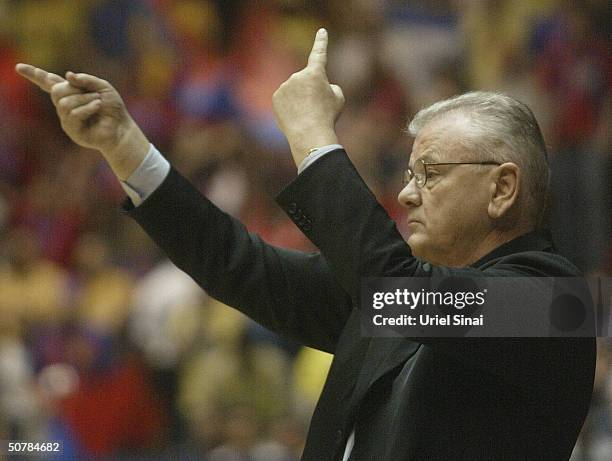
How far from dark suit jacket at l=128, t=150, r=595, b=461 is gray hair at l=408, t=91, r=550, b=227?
0.09 metres

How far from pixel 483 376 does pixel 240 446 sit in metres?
2.30

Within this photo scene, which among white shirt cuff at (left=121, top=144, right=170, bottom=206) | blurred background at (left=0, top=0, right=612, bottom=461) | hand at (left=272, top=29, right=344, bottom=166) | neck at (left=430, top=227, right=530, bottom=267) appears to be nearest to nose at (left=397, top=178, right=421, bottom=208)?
neck at (left=430, top=227, right=530, bottom=267)

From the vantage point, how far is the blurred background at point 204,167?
154 inches

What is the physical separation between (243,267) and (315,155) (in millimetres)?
425

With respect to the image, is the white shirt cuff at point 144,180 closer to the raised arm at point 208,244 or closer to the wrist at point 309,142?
the raised arm at point 208,244

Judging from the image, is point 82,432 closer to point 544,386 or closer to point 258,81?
point 258,81

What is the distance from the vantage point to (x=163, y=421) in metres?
3.99

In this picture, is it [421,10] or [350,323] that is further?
[421,10]

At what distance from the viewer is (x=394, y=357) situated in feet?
5.76

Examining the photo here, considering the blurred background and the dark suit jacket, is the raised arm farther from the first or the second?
the blurred background

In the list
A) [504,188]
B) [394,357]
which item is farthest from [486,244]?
[394,357]

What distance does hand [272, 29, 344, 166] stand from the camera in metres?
1.59

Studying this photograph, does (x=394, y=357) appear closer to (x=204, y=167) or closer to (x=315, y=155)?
(x=315, y=155)

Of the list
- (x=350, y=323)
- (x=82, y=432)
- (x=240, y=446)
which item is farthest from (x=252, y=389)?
(x=350, y=323)
